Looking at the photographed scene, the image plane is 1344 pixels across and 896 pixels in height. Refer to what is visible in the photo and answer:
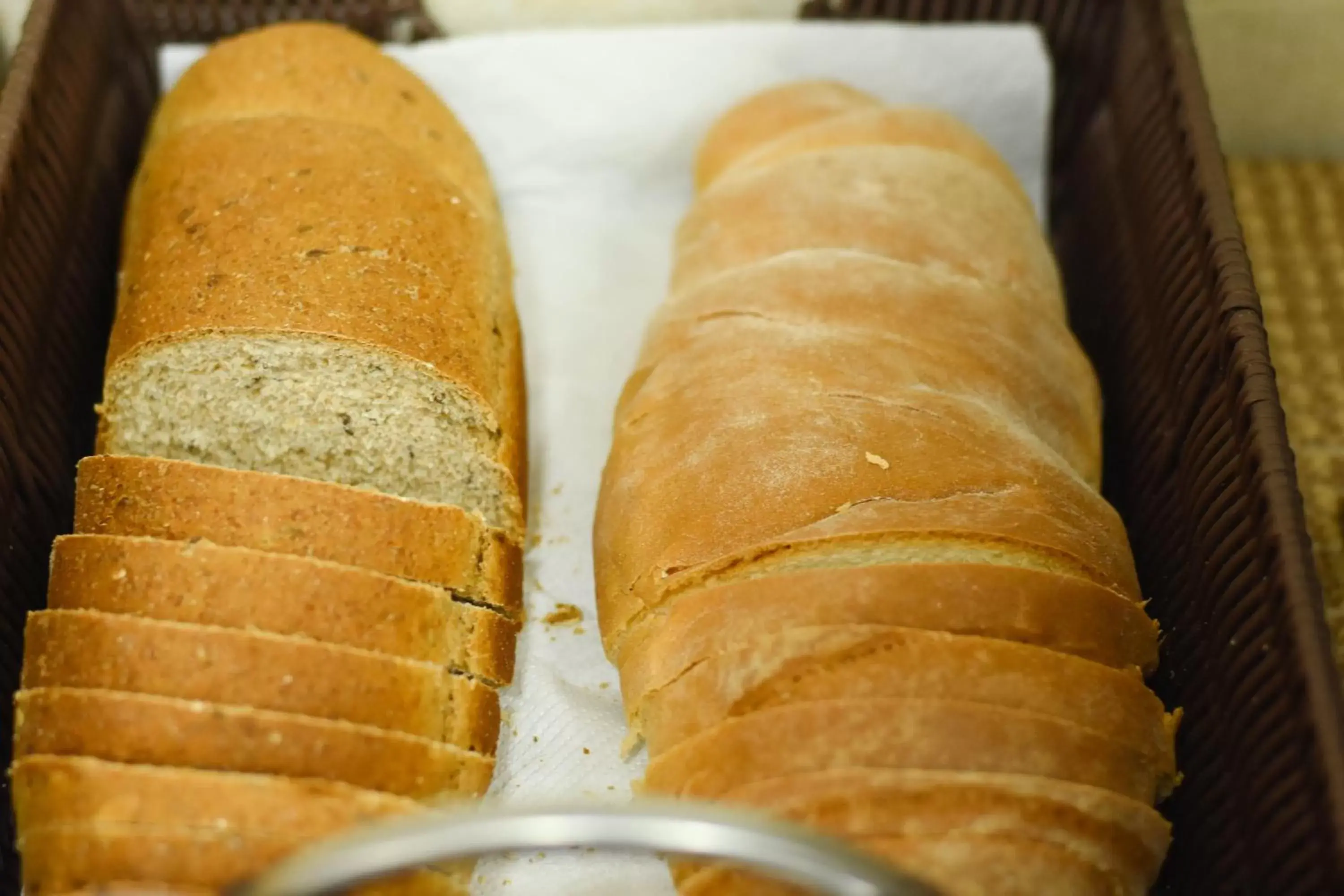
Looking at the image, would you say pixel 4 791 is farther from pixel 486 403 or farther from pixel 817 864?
pixel 817 864

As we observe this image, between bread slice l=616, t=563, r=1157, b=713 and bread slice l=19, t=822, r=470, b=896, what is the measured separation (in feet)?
1.56

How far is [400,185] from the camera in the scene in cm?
183

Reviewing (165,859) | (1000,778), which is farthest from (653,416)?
(165,859)

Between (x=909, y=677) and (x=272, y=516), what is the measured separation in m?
0.79

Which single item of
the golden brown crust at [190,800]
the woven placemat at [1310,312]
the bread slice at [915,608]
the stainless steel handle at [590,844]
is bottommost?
the woven placemat at [1310,312]

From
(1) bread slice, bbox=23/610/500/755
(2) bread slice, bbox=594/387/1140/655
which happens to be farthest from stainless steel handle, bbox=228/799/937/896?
(2) bread slice, bbox=594/387/1140/655

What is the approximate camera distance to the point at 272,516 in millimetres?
1429

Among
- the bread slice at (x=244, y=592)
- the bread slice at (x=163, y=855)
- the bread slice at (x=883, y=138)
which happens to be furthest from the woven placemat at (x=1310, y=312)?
the bread slice at (x=163, y=855)

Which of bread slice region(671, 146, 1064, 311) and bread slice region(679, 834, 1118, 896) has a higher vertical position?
bread slice region(671, 146, 1064, 311)

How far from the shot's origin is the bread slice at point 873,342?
5.36ft

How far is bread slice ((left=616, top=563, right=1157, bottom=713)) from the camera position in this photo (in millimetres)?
1351

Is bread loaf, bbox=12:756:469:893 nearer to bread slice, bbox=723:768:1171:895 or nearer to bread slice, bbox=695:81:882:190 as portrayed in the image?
bread slice, bbox=723:768:1171:895

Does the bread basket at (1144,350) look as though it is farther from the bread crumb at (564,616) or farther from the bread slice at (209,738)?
the bread crumb at (564,616)

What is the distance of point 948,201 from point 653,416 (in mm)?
630
